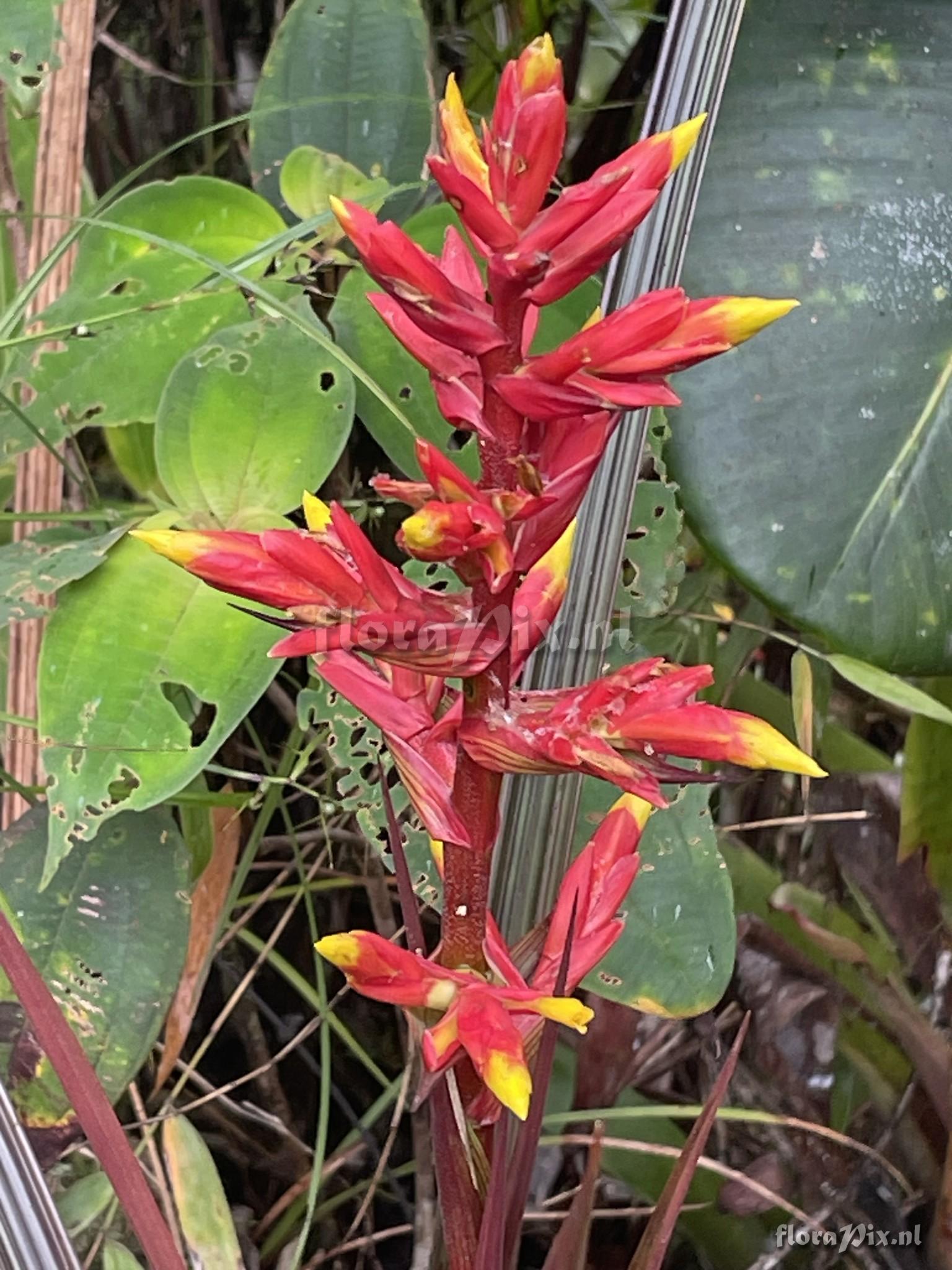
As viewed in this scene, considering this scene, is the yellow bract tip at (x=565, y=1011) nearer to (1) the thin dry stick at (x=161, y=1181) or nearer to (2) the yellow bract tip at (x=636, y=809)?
(2) the yellow bract tip at (x=636, y=809)

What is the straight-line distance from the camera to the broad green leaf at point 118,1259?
1.63 feet

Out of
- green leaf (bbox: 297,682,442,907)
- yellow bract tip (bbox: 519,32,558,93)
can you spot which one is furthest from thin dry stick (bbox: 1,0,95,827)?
yellow bract tip (bbox: 519,32,558,93)

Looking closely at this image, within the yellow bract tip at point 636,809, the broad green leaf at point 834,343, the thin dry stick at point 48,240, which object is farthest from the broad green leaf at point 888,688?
the thin dry stick at point 48,240

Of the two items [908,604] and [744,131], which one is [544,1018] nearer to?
[908,604]

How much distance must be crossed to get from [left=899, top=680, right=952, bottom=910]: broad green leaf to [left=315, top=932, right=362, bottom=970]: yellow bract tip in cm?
44

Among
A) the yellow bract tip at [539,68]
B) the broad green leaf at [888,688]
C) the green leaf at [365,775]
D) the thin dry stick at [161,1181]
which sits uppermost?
the yellow bract tip at [539,68]

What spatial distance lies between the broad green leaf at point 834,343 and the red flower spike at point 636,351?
24 cm

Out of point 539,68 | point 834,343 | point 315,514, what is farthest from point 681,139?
point 834,343

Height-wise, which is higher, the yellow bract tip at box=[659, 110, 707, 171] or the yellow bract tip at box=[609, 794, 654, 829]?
the yellow bract tip at box=[659, 110, 707, 171]

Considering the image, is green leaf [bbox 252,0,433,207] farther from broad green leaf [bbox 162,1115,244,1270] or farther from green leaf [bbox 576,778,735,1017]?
broad green leaf [bbox 162,1115,244,1270]

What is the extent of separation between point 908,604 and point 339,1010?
0.46 meters

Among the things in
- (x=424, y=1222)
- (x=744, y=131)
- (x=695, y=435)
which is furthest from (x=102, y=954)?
(x=744, y=131)

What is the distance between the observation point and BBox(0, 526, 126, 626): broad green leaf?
47cm

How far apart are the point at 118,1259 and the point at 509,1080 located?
36 cm
